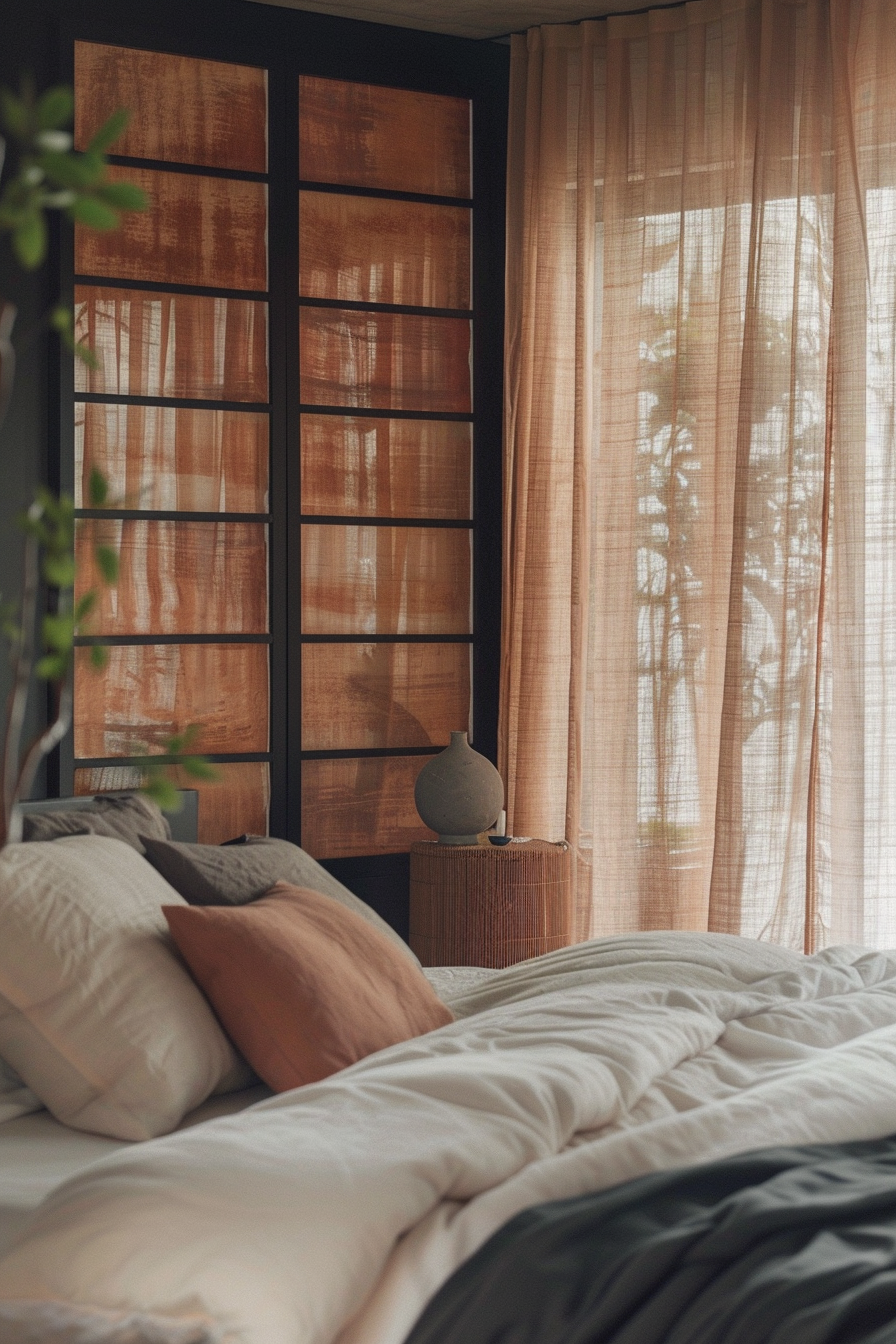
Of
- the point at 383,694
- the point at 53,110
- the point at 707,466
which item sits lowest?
the point at 383,694

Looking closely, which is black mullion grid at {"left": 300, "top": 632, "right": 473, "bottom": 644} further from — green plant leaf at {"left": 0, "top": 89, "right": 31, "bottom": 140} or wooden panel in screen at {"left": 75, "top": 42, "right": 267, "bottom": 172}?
green plant leaf at {"left": 0, "top": 89, "right": 31, "bottom": 140}

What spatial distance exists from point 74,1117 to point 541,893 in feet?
6.99

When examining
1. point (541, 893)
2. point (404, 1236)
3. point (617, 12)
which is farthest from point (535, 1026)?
point (617, 12)

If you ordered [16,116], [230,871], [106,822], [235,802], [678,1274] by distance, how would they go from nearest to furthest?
[16,116] → [678,1274] → [230,871] → [106,822] → [235,802]

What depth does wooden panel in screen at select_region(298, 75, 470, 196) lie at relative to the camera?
4473 mm

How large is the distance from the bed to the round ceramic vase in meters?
1.94

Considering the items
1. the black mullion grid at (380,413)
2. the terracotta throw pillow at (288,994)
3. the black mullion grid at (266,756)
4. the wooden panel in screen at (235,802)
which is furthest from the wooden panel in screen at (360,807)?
the terracotta throw pillow at (288,994)

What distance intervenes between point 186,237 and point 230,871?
228 centimetres

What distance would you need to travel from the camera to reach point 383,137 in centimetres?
457

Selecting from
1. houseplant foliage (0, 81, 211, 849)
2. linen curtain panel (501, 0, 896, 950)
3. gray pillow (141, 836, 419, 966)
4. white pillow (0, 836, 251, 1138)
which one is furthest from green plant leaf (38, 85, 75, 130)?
linen curtain panel (501, 0, 896, 950)

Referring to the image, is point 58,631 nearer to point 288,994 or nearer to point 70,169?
point 70,169

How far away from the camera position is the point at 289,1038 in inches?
88.9

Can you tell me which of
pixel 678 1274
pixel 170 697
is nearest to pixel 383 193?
pixel 170 697

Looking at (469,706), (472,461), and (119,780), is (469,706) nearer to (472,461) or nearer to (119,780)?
(472,461)
